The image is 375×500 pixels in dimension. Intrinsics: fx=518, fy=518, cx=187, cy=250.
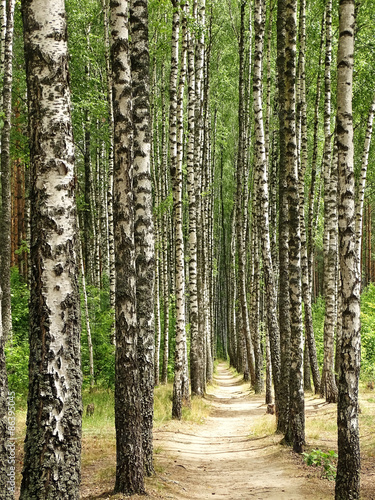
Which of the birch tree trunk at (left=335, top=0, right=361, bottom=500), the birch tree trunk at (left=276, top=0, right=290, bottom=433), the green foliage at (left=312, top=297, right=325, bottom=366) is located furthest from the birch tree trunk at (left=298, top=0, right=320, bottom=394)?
the birch tree trunk at (left=335, top=0, right=361, bottom=500)

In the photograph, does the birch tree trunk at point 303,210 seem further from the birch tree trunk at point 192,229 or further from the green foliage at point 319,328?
the green foliage at point 319,328

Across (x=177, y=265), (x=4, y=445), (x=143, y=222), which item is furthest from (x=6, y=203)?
(x=4, y=445)

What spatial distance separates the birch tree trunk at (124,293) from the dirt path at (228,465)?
2.52 feet

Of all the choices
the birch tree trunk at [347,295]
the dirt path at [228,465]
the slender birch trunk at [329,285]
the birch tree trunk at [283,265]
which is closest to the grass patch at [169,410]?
the dirt path at [228,465]

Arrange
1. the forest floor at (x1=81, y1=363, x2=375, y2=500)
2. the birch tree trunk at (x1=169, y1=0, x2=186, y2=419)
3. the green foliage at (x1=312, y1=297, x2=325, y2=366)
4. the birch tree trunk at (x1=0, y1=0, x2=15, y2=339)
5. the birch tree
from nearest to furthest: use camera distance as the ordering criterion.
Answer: the birch tree
the forest floor at (x1=81, y1=363, x2=375, y2=500)
the birch tree trunk at (x1=0, y1=0, x2=15, y2=339)
the birch tree trunk at (x1=169, y1=0, x2=186, y2=419)
the green foliage at (x1=312, y1=297, x2=325, y2=366)

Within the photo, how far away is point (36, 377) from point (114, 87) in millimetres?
4181

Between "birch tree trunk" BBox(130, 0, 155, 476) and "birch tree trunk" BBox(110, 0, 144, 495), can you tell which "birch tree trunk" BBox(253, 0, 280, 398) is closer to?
"birch tree trunk" BBox(130, 0, 155, 476)

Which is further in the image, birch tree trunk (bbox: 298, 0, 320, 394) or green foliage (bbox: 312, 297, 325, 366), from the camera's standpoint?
green foliage (bbox: 312, 297, 325, 366)

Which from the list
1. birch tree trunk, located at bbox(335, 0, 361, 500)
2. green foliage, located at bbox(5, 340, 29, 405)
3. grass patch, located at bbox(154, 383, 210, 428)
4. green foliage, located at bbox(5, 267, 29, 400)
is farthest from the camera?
grass patch, located at bbox(154, 383, 210, 428)

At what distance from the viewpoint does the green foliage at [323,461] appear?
7705 millimetres

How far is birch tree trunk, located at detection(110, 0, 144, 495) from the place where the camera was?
615 centimetres

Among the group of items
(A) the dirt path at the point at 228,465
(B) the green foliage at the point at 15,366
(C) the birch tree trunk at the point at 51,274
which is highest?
(C) the birch tree trunk at the point at 51,274

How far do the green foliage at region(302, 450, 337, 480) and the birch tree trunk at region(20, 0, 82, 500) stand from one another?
5294 mm

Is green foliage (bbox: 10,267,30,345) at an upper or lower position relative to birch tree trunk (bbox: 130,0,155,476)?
lower
